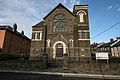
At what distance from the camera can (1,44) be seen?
27344 mm

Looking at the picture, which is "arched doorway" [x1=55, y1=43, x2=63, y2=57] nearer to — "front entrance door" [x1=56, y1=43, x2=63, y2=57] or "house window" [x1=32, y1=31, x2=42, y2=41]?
"front entrance door" [x1=56, y1=43, x2=63, y2=57]

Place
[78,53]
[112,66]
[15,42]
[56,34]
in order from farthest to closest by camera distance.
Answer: [15,42]
[56,34]
[78,53]
[112,66]

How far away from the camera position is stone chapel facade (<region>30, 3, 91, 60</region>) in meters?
27.0

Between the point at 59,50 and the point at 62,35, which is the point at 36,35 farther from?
the point at 59,50

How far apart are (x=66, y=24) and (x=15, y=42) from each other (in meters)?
16.7

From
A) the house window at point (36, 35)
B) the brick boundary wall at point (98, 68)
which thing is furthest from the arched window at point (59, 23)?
the brick boundary wall at point (98, 68)

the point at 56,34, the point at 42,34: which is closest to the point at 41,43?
the point at 42,34

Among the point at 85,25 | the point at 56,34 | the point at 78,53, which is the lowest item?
the point at 78,53

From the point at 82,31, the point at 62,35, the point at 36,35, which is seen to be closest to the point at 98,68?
the point at 82,31

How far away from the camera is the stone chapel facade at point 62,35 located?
88.6ft

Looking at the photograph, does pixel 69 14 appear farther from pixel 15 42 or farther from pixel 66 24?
pixel 15 42

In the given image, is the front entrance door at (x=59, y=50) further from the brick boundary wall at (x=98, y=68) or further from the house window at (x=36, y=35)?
the brick boundary wall at (x=98, y=68)

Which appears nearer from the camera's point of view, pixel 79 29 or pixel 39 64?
pixel 39 64

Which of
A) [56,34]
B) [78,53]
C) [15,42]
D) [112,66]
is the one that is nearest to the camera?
[112,66]
